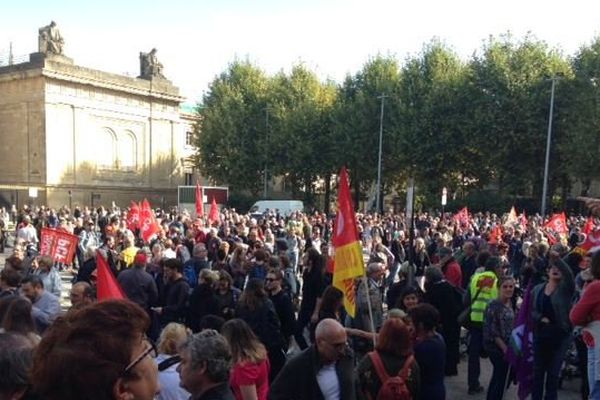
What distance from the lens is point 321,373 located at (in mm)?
4004

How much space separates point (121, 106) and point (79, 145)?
5.09 meters

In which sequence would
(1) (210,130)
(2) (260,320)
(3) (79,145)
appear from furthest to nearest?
(1) (210,130) < (3) (79,145) < (2) (260,320)

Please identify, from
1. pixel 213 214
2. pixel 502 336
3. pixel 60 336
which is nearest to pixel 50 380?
pixel 60 336

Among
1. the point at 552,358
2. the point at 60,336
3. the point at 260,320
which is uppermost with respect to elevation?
the point at 60,336

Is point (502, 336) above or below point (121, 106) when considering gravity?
below

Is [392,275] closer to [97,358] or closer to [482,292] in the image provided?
[482,292]

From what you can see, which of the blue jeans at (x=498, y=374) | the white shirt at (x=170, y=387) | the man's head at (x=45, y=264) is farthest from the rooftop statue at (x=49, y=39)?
the white shirt at (x=170, y=387)

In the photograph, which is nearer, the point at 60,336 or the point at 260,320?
the point at 60,336

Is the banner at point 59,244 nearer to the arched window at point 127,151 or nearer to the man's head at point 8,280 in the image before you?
the man's head at point 8,280

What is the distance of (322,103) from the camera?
4575cm

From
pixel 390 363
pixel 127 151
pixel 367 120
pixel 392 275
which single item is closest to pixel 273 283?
pixel 390 363

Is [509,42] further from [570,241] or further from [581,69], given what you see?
[570,241]

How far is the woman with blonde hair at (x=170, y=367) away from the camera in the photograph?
12.0 feet

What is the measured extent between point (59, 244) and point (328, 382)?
9142mm
